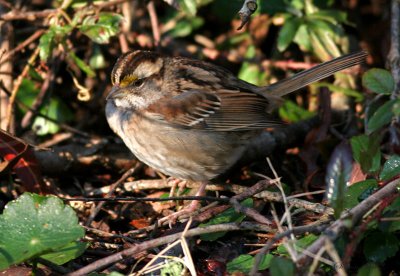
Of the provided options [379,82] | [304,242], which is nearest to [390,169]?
[379,82]

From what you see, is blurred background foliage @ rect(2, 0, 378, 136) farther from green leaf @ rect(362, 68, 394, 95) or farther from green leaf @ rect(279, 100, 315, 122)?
green leaf @ rect(362, 68, 394, 95)

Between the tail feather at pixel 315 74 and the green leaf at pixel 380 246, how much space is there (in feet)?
4.24

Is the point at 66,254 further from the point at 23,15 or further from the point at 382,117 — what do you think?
the point at 23,15

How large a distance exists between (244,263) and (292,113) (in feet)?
6.17

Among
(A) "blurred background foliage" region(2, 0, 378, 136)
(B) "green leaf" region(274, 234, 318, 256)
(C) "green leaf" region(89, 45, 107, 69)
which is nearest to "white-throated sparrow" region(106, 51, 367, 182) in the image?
(A) "blurred background foliage" region(2, 0, 378, 136)

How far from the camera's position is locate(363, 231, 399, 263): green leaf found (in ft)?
9.31

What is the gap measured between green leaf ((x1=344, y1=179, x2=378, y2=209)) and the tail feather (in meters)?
0.99

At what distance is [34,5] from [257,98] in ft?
6.64

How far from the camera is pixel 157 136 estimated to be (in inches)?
148

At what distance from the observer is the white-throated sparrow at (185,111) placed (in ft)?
12.3

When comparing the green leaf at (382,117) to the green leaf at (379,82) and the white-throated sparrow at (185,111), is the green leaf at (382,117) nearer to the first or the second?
the green leaf at (379,82)

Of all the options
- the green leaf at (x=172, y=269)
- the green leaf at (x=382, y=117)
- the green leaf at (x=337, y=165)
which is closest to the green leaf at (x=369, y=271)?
the green leaf at (x=382, y=117)

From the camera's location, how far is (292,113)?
180 inches

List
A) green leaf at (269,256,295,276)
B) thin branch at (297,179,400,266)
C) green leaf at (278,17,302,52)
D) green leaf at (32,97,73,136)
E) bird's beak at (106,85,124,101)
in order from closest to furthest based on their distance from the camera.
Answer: green leaf at (269,256,295,276)
thin branch at (297,179,400,266)
bird's beak at (106,85,124,101)
green leaf at (278,17,302,52)
green leaf at (32,97,73,136)
